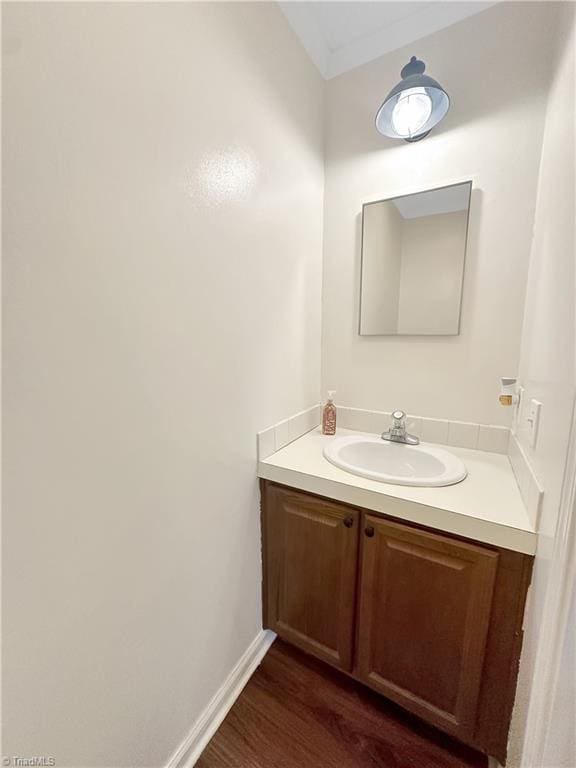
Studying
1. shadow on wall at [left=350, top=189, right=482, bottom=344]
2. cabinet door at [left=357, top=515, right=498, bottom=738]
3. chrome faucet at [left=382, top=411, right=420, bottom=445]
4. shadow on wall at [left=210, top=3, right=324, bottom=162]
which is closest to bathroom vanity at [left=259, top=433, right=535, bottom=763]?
cabinet door at [left=357, top=515, right=498, bottom=738]

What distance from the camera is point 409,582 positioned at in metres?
1.01

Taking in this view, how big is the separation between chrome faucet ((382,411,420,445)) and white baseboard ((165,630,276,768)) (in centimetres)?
106

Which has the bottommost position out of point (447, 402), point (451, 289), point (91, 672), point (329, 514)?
point (91, 672)

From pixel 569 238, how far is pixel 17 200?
1.22 meters

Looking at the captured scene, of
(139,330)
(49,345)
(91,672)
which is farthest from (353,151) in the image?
(91,672)

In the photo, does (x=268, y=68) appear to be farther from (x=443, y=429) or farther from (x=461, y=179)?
(x=443, y=429)

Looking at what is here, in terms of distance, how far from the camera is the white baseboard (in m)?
0.98

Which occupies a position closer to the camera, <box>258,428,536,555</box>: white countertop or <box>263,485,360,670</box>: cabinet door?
<box>258,428,536,555</box>: white countertop

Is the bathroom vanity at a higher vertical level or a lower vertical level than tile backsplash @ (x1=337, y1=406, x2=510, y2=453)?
lower

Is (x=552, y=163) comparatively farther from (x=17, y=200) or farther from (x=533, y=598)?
(x=17, y=200)

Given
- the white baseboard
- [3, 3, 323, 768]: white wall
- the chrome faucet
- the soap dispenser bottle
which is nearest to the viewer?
[3, 3, 323, 768]: white wall

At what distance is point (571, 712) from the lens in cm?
55

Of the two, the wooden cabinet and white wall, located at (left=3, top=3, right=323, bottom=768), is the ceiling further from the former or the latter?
the wooden cabinet

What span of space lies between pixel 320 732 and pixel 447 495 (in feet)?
3.21
